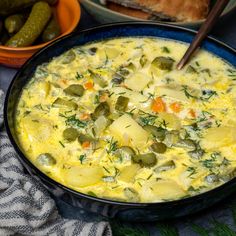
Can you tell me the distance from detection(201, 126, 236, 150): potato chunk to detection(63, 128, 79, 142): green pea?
591mm

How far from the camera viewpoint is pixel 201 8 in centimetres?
353

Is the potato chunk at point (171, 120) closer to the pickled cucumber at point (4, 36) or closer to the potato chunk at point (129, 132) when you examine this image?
the potato chunk at point (129, 132)

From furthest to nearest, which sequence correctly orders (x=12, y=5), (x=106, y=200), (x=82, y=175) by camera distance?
(x=12, y=5), (x=82, y=175), (x=106, y=200)

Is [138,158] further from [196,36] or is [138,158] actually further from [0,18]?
[0,18]

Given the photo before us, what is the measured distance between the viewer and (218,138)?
Result: 263cm

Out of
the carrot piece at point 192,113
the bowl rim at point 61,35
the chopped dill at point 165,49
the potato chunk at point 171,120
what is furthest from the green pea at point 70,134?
the chopped dill at point 165,49

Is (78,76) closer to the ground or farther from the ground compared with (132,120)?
closer to the ground

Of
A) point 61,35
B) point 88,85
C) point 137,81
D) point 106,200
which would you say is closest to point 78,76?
point 88,85

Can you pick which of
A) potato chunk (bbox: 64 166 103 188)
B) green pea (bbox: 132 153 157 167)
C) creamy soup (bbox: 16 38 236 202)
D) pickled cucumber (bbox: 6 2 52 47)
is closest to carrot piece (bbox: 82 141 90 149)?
creamy soup (bbox: 16 38 236 202)

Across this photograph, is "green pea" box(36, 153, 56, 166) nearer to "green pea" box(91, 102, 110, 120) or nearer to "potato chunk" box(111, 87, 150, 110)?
"green pea" box(91, 102, 110, 120)

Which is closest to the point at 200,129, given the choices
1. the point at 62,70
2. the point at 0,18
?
the point at 62,70

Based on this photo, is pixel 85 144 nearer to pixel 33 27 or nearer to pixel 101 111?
pixel 101 111

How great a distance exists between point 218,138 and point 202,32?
72 centimetres

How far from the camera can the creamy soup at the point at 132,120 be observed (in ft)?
8.11
